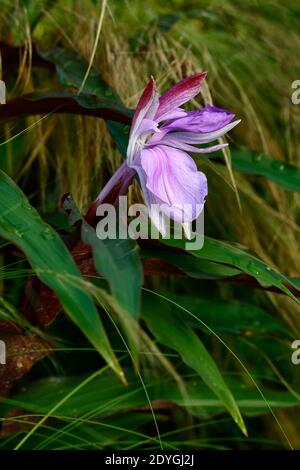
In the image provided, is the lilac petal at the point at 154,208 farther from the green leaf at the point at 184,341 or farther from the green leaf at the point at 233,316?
the green leaf at the point at 233,316

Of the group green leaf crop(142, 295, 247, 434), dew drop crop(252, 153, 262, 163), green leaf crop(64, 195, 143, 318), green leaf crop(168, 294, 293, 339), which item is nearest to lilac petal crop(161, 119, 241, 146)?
green leaf crop(64, 195, 143, 318)

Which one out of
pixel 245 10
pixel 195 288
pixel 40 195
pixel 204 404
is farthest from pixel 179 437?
pixel 245 10

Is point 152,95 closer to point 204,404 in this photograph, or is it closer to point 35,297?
point 35,297

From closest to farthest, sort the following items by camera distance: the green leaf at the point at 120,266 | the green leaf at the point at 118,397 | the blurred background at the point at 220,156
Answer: the green leaf at the point at 120,266
the green leaf at the point at 118,397
the blurred background at the point at 220,156

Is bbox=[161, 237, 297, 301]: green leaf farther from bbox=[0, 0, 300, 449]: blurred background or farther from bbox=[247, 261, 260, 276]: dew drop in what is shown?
bbox=[0, 0, 300, 449]: blurred background

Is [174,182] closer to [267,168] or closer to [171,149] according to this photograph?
[171,149]

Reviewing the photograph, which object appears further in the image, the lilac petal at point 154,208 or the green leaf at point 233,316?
the green leaf at point 233,316

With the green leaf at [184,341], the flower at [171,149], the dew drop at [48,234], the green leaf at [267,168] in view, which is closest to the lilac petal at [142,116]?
the flower at [171,149]
